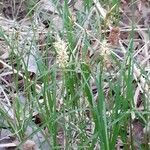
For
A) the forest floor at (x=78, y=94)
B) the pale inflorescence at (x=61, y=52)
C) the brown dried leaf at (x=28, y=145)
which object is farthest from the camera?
the brown dried leaf at (x=28, y=145)

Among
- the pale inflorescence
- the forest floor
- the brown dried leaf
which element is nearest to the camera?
the pale inflorescence

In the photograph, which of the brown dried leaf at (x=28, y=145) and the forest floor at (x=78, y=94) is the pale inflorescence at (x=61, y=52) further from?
the brown dried leaf at (x=28, y=145)

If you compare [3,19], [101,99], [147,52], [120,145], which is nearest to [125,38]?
[147,52]

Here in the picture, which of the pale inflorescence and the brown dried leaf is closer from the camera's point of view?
the pale inflorescence

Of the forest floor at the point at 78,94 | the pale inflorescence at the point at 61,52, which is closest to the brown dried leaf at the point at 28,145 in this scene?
the forest floor at the point at 78,94

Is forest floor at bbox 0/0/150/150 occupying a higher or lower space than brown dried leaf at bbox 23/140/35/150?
higher

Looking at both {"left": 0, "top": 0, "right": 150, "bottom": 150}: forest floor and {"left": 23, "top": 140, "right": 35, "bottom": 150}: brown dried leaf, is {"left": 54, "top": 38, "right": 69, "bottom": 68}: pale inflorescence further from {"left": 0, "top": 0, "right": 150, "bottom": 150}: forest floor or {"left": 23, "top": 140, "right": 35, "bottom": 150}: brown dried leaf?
{"left": 23, "top": 140, "right": 35, "bottom": 150}: brown dried leaf

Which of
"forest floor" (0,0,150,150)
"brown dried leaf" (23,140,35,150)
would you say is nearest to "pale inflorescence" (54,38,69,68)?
"forest floor" (0,0,150,150)

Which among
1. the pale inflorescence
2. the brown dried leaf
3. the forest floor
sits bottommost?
the brown dried leaf

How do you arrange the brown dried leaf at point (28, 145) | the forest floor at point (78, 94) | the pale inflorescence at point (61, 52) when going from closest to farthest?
the pale inflorescence at point (61, 52), the forest floor at point (78, 94), the brown dried leaf at point (28, 145)
